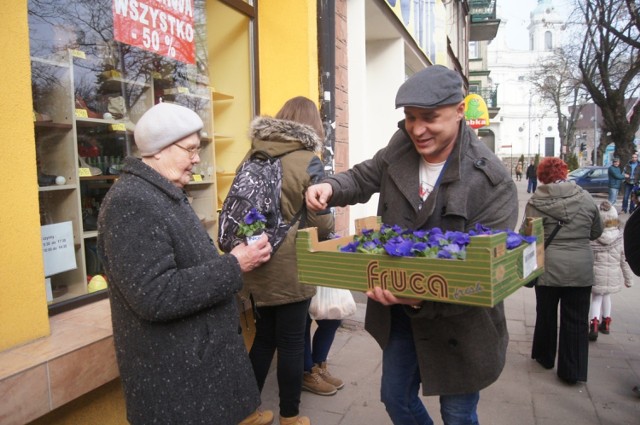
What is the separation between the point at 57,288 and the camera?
10.3 feet

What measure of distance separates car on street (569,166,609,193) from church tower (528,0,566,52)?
A: 81.5 m

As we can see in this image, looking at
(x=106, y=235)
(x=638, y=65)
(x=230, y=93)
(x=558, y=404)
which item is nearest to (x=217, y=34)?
(x=230, y=93)

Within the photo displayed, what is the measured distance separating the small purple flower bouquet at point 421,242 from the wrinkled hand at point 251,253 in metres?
0.35

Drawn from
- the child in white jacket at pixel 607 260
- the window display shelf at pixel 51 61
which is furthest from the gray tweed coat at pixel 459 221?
the child in white jacket at pixel 607 260

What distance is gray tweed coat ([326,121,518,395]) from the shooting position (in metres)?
2.06

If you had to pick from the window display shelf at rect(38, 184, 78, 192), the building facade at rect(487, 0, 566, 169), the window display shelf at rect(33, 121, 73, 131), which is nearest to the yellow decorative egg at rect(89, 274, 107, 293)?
the window display shelf at rect(38, 184, 78, 192)

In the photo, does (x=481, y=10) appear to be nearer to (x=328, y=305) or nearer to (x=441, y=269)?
(x=328, y=305)

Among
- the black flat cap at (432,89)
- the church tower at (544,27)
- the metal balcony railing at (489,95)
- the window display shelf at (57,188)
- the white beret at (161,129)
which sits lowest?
the window display shelf at (57,188)

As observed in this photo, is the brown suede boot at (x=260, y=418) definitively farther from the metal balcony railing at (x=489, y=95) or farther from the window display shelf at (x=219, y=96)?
the metal balcony railing at (x=489, y=95)

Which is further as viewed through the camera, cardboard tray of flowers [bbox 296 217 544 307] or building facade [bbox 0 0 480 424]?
building facade [bbox 0 0 480 424]

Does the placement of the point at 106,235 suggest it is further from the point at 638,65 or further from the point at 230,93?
the point at 638,65

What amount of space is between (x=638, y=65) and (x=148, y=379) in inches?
857

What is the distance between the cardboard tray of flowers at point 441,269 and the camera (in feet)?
5.32

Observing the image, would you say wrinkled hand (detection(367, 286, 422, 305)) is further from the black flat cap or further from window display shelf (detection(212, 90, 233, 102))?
window display shelf (detection(212, 90, 233, 102))
